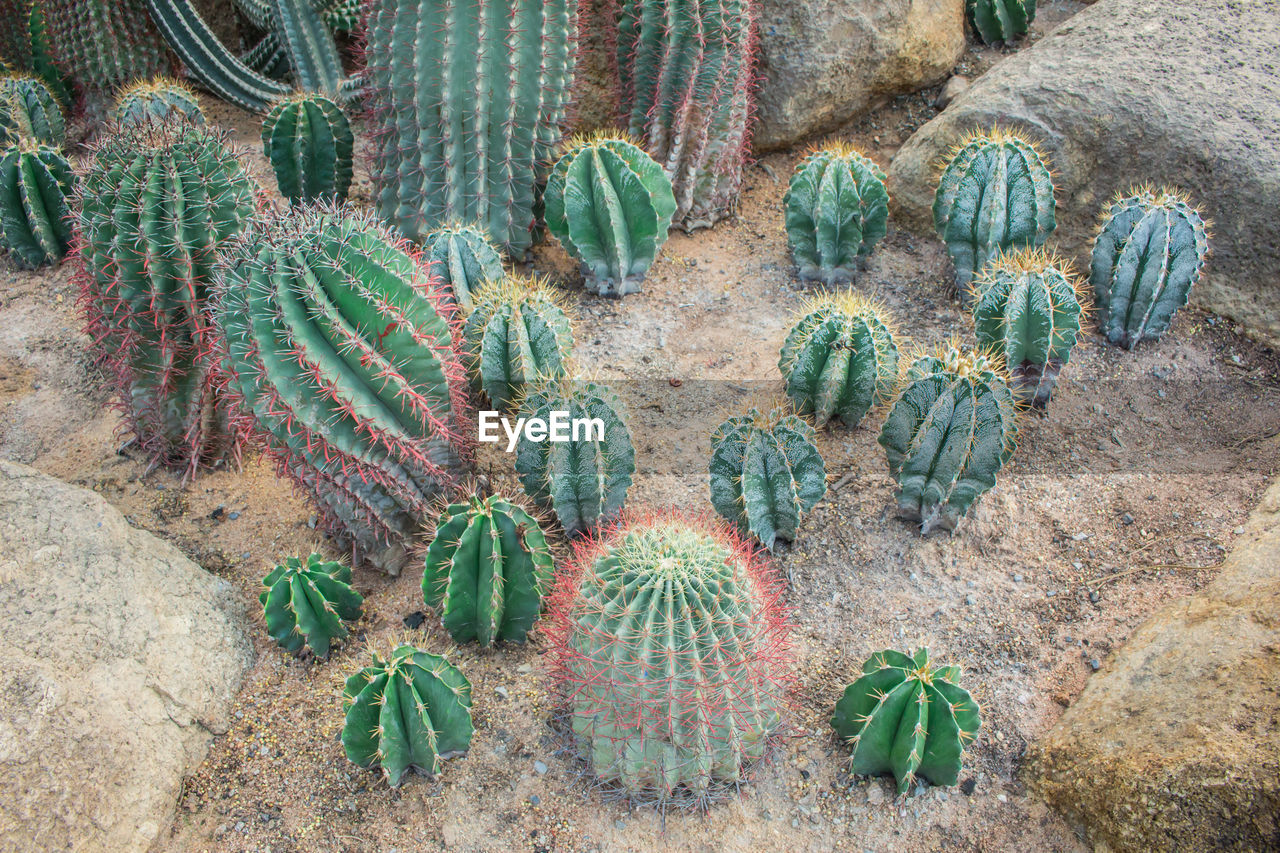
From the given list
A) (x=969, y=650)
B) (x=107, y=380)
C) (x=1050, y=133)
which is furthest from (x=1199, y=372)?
(x=107, y=380)

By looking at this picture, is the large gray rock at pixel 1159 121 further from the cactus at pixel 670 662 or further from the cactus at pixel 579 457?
the cactus at pixel 670 662

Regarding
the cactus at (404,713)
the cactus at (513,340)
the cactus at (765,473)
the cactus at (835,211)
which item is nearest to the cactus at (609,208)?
the cactus at (835,211)

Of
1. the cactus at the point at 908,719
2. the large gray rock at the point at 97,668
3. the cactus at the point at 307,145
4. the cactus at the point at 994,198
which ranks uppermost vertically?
the cactus at the point at 994,198

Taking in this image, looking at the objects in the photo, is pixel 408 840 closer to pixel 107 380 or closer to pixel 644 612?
pixel 644 612

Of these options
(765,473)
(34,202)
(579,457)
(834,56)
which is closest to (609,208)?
(579,457)

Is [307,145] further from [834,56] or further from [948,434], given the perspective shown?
[948,434]

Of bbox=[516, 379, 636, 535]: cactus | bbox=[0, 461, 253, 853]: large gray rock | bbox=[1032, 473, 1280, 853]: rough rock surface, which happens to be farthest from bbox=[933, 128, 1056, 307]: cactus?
bbox=[0, 461, 253, 853]: large gray rock

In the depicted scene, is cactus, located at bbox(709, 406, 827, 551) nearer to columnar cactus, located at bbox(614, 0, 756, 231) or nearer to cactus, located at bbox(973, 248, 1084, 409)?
cactus, located at bbox(973, 248, 1084, 409)
